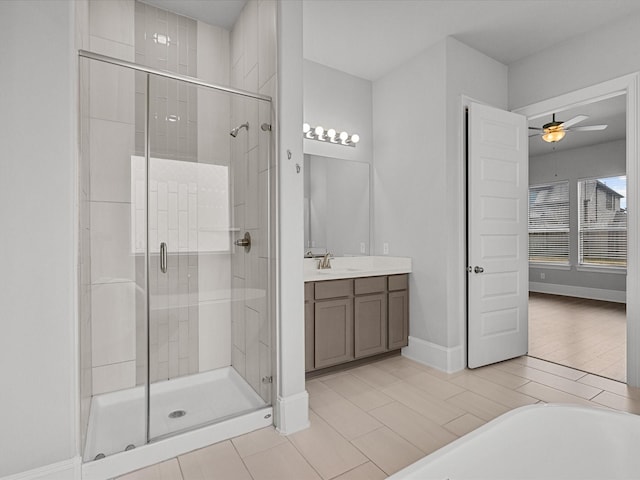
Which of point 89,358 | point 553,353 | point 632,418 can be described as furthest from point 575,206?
point 89,358

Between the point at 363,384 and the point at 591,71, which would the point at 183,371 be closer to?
the point at 363,384

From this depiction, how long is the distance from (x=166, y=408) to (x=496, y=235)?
2.95m

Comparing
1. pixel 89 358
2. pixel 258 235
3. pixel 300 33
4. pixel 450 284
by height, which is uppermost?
pixel 300 33

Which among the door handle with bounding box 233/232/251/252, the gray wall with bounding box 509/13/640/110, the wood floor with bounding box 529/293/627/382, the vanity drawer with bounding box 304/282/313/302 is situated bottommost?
the wood floor with bounding box 529/293/627/382

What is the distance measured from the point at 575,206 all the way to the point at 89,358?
7.85m

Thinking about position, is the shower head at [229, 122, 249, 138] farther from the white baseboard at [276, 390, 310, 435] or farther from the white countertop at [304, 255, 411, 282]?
the white baseboard at [276, 390, 310, 435]

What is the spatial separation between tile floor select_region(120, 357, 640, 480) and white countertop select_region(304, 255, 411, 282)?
87 cm

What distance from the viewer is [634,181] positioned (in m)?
2.70

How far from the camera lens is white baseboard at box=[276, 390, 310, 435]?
211cm

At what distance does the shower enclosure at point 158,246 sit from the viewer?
1.88 meters

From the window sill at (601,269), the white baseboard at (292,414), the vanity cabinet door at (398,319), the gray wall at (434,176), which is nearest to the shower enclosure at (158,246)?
the white baseboard at (292,414)

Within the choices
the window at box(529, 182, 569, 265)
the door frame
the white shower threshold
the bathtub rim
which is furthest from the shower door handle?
the window at box(529, 182, 569, 265)

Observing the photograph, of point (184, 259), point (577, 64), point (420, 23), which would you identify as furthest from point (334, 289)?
point (577, 64)

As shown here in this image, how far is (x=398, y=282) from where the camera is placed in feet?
11.1
